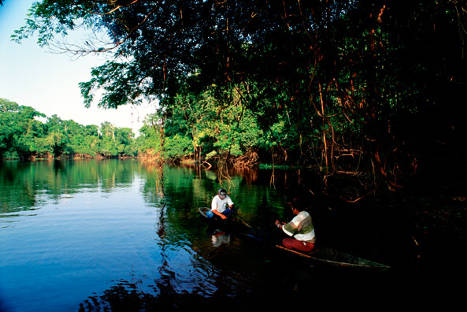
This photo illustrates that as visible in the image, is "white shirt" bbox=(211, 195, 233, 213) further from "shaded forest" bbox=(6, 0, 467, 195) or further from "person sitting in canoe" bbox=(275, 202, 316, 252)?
"shaded forest" bbox=(6, 0, 467, 195)

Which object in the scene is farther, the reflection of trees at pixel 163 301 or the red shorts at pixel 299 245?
the red shorts at pixel 299 245

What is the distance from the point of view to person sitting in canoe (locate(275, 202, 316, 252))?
7887 millimetres

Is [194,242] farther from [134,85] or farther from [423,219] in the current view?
[423,219]

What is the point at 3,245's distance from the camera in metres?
9.95

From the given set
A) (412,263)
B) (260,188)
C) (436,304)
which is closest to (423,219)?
(412,263)

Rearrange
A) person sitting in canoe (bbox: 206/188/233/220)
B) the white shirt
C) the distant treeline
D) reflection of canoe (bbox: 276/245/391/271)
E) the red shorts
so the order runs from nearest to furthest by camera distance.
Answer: reflection of canoe (bbox: 276/245/391/271) → the red shorts → person sitting in canoe (bbox: 206/188/233/220) → the white shirt → the distant treeline

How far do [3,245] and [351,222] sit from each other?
46.1ft

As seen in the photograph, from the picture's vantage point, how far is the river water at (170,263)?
6.48 metres

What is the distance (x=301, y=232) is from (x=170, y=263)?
12.8 feet

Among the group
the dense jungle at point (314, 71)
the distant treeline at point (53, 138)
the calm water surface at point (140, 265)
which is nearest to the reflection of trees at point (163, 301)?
the calm water surface at point (140, 265)

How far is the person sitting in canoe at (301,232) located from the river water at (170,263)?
38cm

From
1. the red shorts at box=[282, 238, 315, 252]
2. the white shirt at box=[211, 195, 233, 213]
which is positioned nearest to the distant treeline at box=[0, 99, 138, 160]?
the white shirt at box=[211, 195, 233, 213]

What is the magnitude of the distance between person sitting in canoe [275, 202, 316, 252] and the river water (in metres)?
0.38

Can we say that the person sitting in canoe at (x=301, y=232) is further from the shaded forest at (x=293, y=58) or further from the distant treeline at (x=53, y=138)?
the distant treeline at (x=53, y=138)
